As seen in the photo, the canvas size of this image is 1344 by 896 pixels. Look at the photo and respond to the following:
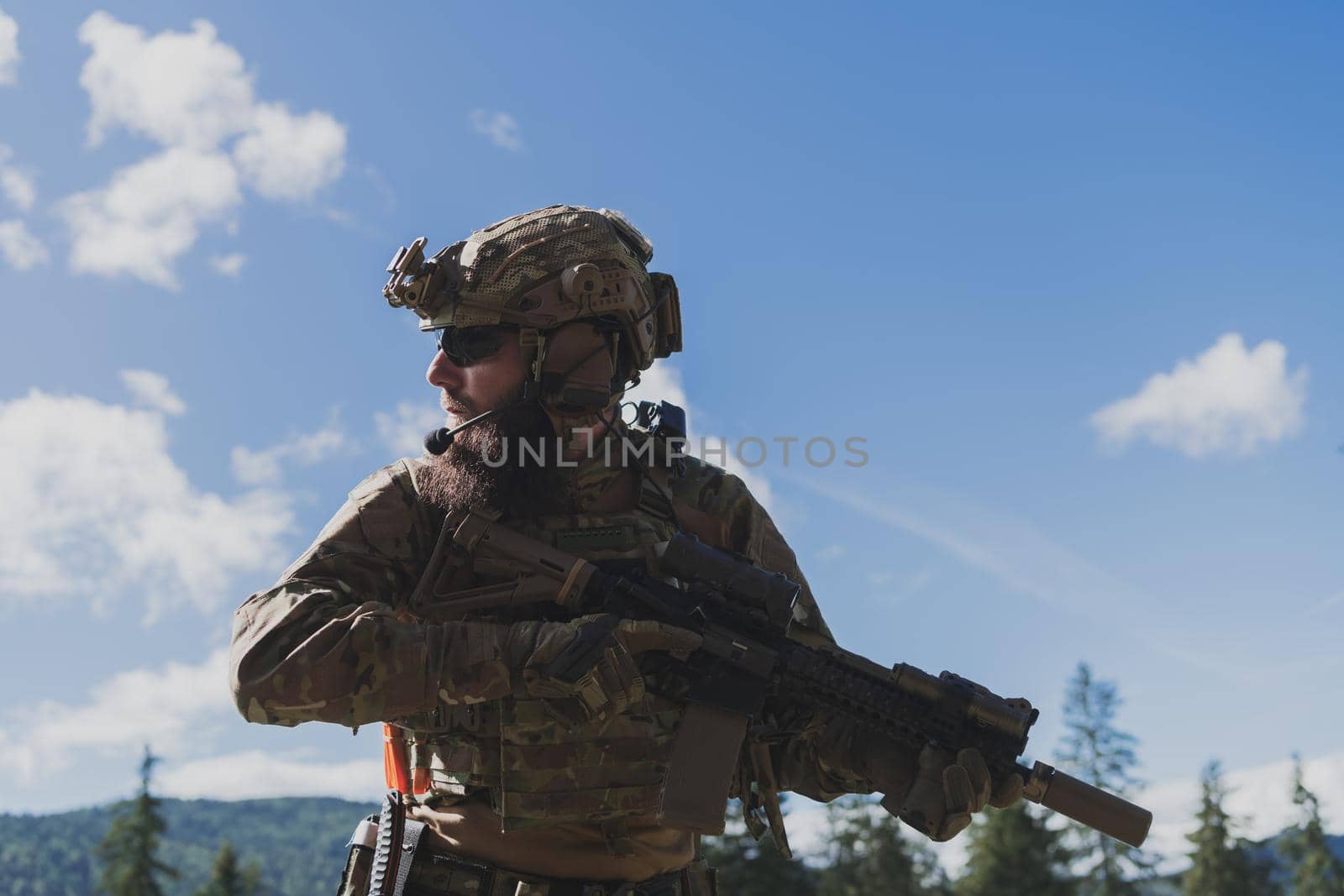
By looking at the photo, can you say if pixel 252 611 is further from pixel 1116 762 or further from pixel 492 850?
pixel 1116 762

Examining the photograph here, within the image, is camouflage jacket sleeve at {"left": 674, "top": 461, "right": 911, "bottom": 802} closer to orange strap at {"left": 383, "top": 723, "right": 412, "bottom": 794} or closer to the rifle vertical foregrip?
the rifle vertical foregrip

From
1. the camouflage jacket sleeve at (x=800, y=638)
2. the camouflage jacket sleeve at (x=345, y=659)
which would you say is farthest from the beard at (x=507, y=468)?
the camouflage jacket sleeve at (x=345, y=659)

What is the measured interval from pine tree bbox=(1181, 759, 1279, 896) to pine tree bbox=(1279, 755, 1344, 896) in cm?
135

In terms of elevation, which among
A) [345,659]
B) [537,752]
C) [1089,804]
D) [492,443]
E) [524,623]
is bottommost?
[1089,804]

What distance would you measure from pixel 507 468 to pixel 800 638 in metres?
1.50

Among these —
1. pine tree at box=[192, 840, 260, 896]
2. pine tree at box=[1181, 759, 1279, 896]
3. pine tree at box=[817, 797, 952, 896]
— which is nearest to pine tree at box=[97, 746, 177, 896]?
pine tree at box=[192, 840, 260, 896]

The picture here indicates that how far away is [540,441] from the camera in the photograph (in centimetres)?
557

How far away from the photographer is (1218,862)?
5603 cm

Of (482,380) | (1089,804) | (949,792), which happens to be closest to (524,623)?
(482,380)

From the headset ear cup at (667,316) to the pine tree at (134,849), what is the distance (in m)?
54.0

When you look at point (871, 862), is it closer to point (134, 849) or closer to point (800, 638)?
point (134, 849)

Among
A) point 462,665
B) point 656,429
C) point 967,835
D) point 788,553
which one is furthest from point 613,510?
point 967,835

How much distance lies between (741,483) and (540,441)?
3.44 ft

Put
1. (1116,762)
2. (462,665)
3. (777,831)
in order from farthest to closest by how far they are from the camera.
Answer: (1116,762), (777,831), (462,665)
